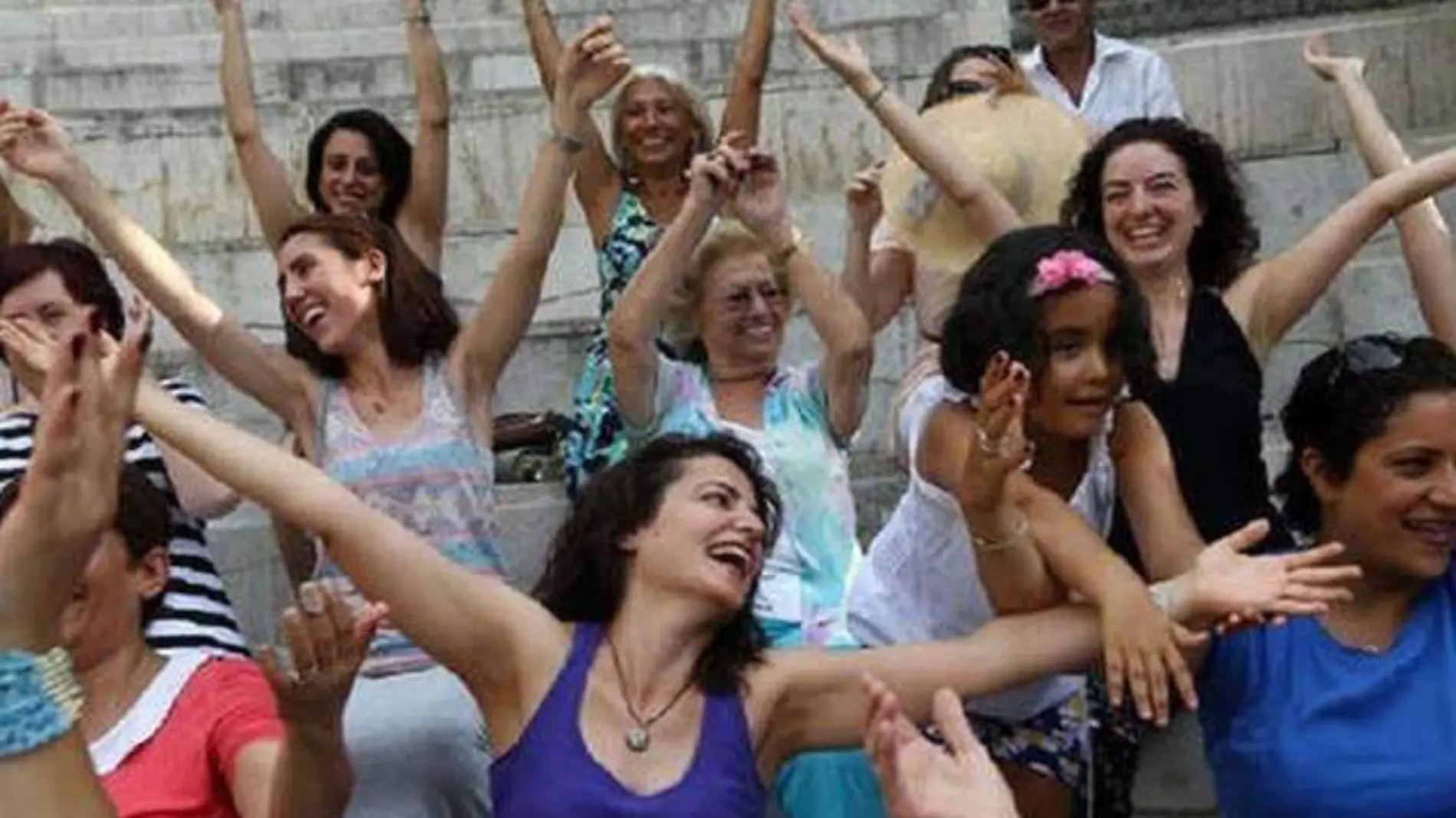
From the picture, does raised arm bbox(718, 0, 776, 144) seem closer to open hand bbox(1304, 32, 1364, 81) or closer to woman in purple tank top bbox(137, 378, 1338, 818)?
open hand bbox(1304, 32, 1364, 81)

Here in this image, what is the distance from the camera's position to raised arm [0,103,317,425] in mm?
5879

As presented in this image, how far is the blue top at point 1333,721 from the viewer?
4.50 meters

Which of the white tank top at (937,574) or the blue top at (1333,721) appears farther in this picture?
the white tank top at (937,574)

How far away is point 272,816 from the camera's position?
4.44m

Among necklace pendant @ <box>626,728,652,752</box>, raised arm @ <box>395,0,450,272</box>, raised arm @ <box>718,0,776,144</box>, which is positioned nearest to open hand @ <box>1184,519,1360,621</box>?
necklace pendant @ <box>626,728,652,752</box>

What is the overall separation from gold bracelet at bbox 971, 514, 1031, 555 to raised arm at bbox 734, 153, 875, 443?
1.54m

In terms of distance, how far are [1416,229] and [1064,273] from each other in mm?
1448

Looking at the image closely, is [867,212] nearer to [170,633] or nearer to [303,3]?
[170,633]

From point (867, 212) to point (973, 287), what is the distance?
4.93 ft

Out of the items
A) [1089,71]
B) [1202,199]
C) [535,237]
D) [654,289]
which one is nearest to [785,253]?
[654,289]

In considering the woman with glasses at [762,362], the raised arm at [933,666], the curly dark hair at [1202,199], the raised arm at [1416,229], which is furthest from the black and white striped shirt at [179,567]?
the raised arm at [1416,229]

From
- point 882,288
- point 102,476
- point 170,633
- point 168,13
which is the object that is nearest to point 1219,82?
point 882,288

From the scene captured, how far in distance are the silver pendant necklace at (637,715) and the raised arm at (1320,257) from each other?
1.82 metres

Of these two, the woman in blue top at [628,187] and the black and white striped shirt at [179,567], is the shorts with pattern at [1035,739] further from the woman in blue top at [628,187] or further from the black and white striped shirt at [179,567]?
the woman in blue top at [628,187]
